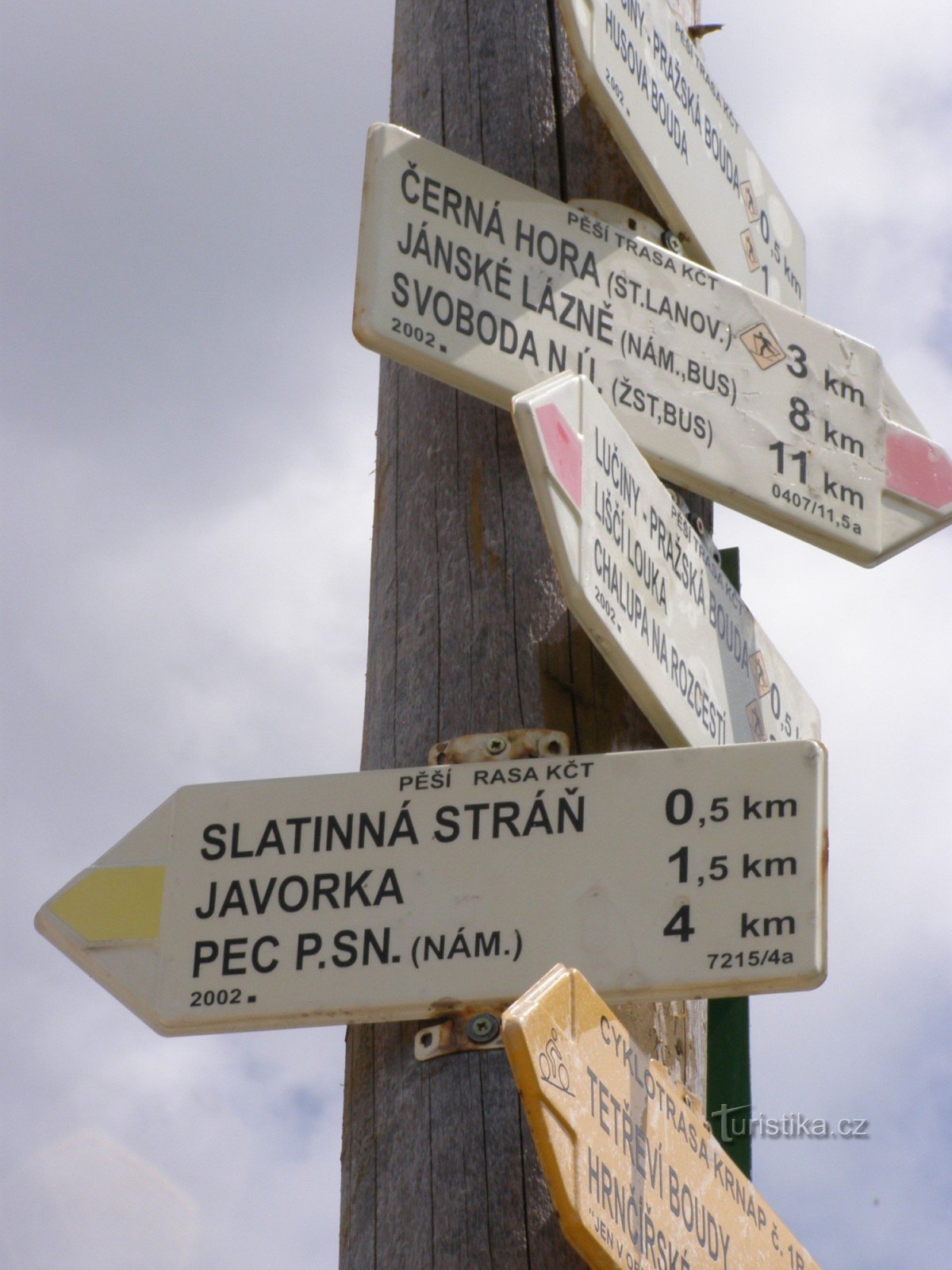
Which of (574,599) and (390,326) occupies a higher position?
(390,326)

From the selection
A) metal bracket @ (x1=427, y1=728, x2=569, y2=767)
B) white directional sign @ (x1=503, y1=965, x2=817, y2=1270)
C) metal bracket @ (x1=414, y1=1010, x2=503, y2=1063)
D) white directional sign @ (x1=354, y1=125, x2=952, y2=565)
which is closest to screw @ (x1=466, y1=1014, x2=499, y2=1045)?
metal bracket @ (x1=414, y1=1010, x2=503, y2=1063)

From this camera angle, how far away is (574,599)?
1963 mm

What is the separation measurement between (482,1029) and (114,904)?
49 centimetres

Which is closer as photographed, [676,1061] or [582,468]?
[582,468]

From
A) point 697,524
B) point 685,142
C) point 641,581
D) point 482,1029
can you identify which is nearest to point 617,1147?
point 482,1029

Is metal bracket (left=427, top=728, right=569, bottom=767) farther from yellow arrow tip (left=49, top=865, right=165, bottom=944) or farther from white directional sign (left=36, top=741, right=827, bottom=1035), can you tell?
yellow arrow tip (left=49, top=865, right=165, bottom=944)

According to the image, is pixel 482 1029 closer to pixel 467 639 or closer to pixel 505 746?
pixel 505 746

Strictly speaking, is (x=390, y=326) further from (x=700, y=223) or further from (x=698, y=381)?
(x=700, y=223)

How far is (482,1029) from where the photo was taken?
206 cm

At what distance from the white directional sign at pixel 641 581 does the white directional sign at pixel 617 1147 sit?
43 cm

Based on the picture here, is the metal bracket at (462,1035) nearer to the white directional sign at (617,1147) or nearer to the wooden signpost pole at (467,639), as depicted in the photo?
the wooden signpost pole at (467,639)

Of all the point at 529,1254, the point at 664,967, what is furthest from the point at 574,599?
the point at 529,1254

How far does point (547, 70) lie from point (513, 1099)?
1636mm

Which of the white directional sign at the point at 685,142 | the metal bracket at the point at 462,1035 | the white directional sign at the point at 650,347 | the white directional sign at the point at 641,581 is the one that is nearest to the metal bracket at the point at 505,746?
the white directional sign at the point at 641,581
